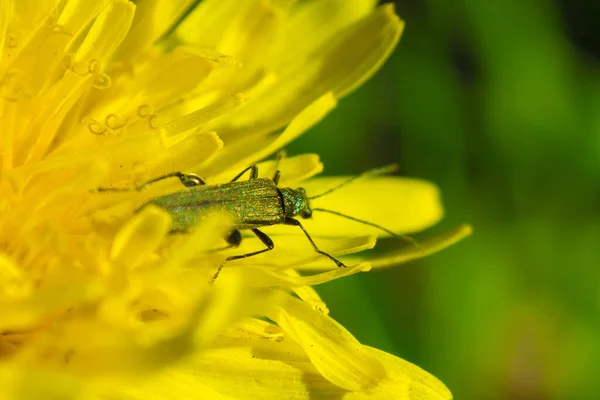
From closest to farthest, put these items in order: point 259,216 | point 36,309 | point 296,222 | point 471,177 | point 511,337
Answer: point 36,309
point 259,216
point 296,222
point 511,337
point 471,177

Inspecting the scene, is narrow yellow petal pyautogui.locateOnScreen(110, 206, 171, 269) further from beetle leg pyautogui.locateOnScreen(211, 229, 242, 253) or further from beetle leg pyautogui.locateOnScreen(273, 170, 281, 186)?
beetle leg pyautogui.locateOnScreen(273, 170, 281, 186)

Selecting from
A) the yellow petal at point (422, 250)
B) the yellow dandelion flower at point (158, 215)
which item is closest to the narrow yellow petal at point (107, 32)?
the yellow dandelion flower at point (158, 215)

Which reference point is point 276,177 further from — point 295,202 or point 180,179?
point 180,179

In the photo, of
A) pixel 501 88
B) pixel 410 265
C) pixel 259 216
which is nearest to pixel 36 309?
pixel 259 216

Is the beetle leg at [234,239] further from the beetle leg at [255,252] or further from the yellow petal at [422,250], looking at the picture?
the yellow petal at [422,250]

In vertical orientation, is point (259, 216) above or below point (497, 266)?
above

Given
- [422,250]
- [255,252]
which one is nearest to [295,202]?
[255,252]

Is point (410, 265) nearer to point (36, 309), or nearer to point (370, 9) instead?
point (370, 9)

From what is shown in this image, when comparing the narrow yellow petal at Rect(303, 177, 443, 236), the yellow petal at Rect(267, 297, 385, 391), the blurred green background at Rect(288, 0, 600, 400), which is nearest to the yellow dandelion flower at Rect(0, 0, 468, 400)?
the yellow petal at Rect(267, 297, 385, 391)
